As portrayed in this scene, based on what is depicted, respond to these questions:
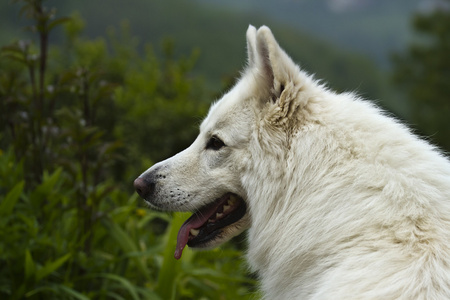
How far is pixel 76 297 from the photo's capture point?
12.6 feet

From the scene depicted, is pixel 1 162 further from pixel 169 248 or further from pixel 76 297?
pixel 169 248

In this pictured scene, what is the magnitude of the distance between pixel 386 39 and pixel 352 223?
95.8ft

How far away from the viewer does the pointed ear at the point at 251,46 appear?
2908mm

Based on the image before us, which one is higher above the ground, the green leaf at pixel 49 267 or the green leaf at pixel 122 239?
the green leaf at pixel 122 239

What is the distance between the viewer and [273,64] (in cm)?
270

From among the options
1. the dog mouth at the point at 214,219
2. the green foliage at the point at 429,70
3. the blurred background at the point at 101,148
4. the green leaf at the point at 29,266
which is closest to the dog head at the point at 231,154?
the dog mouth at the point at 214,219

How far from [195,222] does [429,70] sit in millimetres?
15253

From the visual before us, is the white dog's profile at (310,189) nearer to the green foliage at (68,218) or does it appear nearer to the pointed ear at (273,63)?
the pointed ear at (273,63)

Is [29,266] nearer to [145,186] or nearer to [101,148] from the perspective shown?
[101,148]

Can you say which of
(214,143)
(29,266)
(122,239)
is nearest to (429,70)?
(122,239)

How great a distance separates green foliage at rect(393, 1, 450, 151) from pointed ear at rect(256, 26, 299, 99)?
13775mm

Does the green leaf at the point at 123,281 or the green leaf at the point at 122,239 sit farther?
the green leaf at the point at 122,239

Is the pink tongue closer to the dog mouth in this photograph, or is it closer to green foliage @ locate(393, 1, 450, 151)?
the dog mouth

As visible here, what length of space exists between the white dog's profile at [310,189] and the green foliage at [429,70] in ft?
45.1
